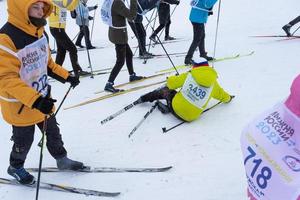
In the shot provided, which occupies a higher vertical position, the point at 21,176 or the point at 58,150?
the point at 58,150

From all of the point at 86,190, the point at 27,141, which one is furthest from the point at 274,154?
the point at 27,141

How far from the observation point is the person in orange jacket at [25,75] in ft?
8.60

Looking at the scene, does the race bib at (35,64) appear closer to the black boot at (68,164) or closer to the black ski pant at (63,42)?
the black boot at (68,164)

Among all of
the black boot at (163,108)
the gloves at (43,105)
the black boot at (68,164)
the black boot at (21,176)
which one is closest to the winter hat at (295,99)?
the gloves at (43,105)

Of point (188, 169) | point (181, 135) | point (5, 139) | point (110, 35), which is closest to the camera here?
point (188, 169)

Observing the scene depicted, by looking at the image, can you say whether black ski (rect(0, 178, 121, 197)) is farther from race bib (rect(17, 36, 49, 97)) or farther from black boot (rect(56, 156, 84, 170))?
race bib (rect(17, 36, 49, 97))

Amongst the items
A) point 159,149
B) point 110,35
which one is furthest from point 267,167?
point 110,35

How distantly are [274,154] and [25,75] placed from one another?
6.48ft

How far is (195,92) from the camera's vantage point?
159 inches

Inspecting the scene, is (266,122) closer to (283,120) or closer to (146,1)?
(283,120)

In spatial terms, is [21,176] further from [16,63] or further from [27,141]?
[16,63]

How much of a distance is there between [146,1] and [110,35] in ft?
7.66

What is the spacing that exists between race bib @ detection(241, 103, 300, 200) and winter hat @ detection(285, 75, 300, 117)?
3cm

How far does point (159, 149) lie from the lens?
3.70m
